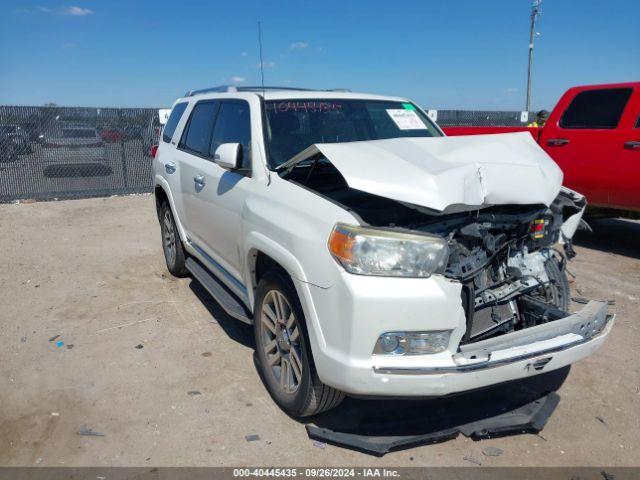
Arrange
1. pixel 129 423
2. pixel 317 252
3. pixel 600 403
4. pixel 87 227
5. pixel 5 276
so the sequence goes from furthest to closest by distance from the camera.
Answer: pixel 87 227 → pixel 5 276 → pixel 600 403 → pixel 129 423 → pixel 317 252

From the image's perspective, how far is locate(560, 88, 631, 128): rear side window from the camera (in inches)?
264

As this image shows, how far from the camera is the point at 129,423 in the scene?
325 centimetres

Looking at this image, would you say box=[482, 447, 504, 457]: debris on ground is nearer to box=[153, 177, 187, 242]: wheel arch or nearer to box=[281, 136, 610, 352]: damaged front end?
box=[281, 136, 610, 352]: damaged front end

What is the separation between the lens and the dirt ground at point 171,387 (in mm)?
2959

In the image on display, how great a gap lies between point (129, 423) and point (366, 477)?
148cm

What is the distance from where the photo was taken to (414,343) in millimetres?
2555

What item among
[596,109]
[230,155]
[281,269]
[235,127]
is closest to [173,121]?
[235,127]

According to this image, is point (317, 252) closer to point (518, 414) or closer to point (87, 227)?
point (518, 414)

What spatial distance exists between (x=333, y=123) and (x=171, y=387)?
2.25m

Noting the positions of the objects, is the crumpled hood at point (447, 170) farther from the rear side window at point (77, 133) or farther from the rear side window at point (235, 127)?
the rear side window at point (77, 133)

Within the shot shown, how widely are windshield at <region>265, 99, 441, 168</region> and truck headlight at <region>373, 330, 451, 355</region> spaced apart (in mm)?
1518

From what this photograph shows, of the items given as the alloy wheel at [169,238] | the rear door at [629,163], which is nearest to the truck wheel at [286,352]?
the alloy wheel at [169,238]

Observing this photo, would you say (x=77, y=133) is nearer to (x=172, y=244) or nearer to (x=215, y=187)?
(x=172, y=244)

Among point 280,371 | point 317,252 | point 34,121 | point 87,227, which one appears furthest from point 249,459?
point 34,121
